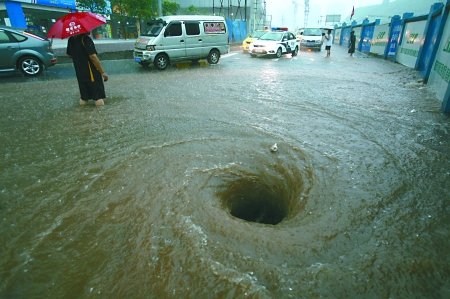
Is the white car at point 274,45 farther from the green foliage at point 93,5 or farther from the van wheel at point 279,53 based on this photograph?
the green foliage at point 93,5

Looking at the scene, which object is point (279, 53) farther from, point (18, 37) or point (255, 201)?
point (255, 201)

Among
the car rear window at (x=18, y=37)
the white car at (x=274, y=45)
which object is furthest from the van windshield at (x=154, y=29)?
the white car at (x=274, y=45)

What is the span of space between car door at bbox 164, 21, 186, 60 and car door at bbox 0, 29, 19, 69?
5.26 metres

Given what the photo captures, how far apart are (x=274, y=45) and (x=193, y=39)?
687 cm

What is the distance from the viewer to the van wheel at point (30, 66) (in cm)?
952

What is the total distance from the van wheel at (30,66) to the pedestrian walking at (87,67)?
202 inches

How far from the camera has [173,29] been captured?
38.7 ft

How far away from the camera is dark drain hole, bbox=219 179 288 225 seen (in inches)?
128

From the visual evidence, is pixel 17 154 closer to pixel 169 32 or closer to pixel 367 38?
pixel 169 32

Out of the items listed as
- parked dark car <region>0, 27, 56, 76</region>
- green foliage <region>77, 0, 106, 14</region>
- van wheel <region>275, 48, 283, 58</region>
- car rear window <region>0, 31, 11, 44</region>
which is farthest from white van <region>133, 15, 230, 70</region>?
green foliage <region>77, 0, 106, 14</region>

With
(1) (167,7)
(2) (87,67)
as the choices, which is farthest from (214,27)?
(1) (167,7)

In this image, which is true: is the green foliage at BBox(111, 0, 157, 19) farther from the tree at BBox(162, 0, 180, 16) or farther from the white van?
the white van

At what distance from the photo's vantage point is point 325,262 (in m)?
2.20

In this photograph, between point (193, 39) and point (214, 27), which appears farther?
point (214, 27)
